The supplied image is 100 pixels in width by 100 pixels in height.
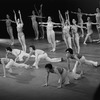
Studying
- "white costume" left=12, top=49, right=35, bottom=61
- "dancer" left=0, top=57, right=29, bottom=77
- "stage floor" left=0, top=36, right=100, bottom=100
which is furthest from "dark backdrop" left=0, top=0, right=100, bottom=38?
"stage floor" left=0, top=36, right=100, bottom=100

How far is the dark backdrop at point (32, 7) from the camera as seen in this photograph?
47.6 ft

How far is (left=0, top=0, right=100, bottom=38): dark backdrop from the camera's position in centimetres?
1451

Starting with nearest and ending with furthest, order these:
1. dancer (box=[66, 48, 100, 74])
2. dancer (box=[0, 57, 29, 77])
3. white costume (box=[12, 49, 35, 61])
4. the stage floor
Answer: the stage floor → dancer (box=[66, 48, 100, 74]) → dancer (box=[0, 57, 29, 77]) → white costume (box=[12, 49, 35, 61])

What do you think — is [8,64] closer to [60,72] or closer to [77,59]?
[60,72]

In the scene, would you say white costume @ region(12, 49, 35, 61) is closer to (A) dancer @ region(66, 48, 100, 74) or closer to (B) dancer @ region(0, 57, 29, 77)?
(B) dancer @ region(0, 57, 29, 77)

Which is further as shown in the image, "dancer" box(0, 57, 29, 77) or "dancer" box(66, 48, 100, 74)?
"dancer" box(0, 57, 29, 77)

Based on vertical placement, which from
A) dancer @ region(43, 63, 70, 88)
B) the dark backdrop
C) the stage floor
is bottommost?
the stage floor

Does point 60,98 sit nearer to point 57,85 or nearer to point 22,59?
point 57,85

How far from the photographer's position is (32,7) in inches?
590

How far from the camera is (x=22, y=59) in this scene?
8.74 metres

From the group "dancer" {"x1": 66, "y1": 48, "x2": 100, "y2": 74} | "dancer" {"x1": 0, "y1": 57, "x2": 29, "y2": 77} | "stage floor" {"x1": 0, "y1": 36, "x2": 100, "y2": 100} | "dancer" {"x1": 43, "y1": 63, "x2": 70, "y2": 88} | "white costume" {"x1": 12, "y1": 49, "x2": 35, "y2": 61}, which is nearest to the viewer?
"stage floor" {"x1": 0, "y1": 36, "x2": 100, "y2": 100}

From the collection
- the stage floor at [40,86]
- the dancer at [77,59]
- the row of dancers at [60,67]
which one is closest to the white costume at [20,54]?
the row of dancers at [60,67]

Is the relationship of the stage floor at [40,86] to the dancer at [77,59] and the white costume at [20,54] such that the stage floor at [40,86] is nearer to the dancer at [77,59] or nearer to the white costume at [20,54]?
the dancer at [77,59]

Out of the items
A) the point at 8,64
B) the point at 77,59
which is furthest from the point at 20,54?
the point at 77,59
